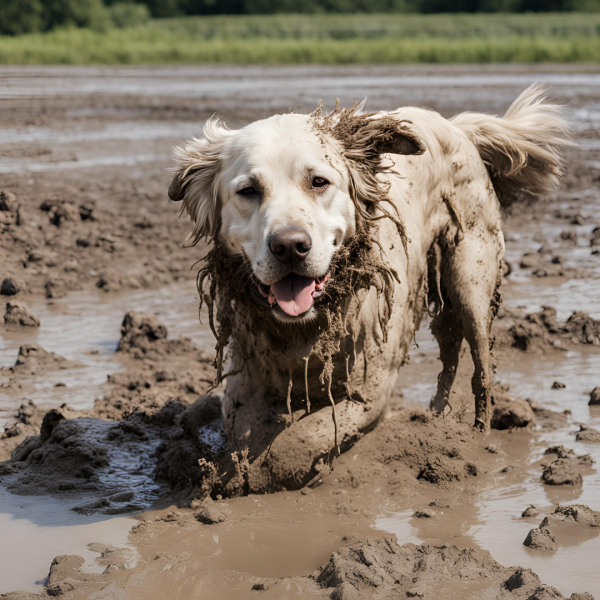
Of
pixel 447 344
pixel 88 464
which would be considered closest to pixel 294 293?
pixel 88 464

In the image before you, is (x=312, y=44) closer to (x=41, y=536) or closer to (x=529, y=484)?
(x=529, y=484)

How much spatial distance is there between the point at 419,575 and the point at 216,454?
5.25ft

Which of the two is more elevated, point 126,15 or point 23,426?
point 126,15

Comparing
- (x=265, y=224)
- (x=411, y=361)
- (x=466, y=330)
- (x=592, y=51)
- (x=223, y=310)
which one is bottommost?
(x=411, y=361)

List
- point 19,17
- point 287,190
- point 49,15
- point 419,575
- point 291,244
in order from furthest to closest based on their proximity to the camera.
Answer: point 49,15, point 19,17, point 287,190, point 291,244, point 419,575

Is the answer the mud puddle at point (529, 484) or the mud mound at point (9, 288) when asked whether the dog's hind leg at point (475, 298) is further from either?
the mud mound at point (9, 288)

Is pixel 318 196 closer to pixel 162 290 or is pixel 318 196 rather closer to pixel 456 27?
pixel 162 290

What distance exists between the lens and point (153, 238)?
34.3 ft

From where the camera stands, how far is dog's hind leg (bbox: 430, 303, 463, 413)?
6.09 meters

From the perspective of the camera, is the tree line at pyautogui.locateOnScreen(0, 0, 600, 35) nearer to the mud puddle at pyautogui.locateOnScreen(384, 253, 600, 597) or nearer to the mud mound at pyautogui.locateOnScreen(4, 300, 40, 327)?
the mud mound at pyautogui.locateOnScreen(4, 300, 40, 327)

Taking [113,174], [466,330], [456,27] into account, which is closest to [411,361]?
[466,330]

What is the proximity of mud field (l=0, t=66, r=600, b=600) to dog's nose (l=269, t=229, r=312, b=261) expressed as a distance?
4.60ft

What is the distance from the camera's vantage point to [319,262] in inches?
165

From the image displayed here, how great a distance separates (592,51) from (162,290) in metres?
31.6
